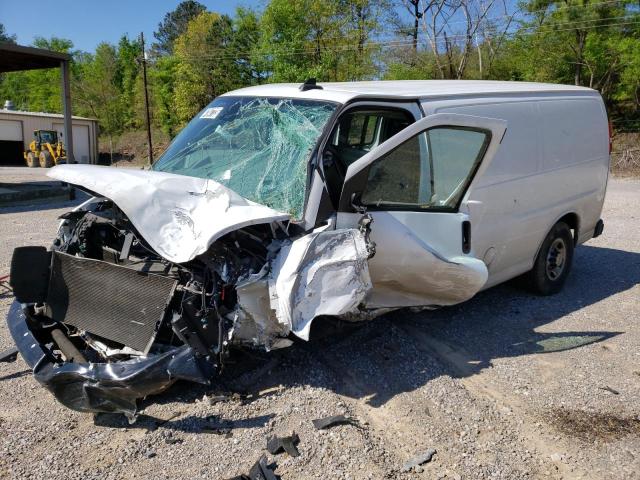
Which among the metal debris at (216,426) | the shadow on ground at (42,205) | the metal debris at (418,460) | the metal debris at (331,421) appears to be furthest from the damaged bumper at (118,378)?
the shadow on ground at (42,205)

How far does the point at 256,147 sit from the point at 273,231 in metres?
0.99

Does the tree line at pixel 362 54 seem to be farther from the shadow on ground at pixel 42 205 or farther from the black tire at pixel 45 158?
the shadow on ground at pixel 42 205

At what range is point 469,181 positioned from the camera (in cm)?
438

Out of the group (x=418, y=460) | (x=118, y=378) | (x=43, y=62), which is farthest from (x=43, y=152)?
(x=418, y=460)

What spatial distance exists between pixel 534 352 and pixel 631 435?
1.23 meters

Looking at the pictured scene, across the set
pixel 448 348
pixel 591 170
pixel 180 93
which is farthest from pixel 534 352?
pixel 180 93

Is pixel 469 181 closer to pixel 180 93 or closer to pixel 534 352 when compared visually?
pixel 534 352

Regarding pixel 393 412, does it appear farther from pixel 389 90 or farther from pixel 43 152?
pixel 43 152

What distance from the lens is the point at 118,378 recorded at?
319 cm

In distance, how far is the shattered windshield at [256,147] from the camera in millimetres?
3943

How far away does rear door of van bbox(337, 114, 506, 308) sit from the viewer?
3.88m

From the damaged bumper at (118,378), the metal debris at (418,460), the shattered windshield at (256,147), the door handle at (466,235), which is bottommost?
the metal debris at (418,460)

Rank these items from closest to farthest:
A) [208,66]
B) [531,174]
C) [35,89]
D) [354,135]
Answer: [354,135] < [531,174] < [208,66] < [35,89]

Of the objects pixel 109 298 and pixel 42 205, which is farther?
pixel 42 205
